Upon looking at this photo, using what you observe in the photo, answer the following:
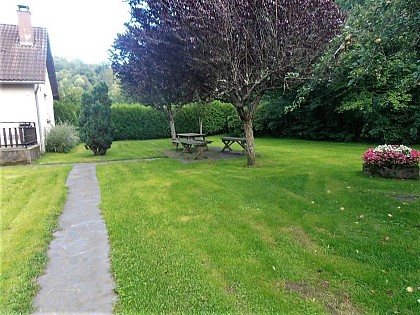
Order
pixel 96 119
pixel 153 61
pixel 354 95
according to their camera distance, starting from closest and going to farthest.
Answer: pixel 153 61, pixel 96 119, pixel 354 95

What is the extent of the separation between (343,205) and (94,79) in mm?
45651

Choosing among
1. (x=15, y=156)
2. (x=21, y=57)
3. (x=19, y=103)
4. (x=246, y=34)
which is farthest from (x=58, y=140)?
(x=246, y=34)

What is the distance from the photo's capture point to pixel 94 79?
4388cm

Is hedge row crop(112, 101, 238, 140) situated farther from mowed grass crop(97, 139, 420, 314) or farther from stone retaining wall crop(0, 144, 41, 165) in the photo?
mowed grass crop(97, 139, 420, 314)

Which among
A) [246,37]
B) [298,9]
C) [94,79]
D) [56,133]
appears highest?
[94,79]

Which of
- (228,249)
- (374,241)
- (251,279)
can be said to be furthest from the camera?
(374,241)

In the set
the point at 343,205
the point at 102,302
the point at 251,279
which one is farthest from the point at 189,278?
the point at 343,205

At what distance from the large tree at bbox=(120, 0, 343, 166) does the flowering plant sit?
2.64 meters

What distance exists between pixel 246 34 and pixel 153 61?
406 cm

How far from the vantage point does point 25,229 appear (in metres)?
3.83

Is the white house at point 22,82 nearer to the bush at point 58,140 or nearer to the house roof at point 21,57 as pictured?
the house roof at point 21,57

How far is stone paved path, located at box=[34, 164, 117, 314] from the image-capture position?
89.8 inches

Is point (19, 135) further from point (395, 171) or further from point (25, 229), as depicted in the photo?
point (395, 171)

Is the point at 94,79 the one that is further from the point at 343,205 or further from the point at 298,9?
the point at 343,205
